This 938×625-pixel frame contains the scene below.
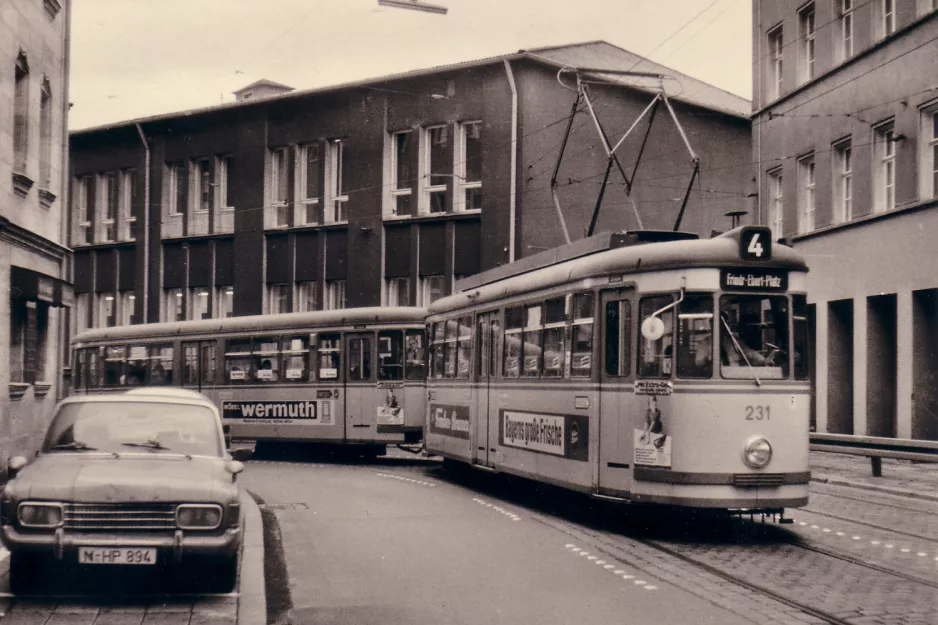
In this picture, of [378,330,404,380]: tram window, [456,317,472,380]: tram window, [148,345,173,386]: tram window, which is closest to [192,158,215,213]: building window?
[148,345,173,386]: tram window

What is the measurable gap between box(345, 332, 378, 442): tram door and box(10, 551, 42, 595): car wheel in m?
14.4

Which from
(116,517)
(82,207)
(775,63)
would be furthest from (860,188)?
(82,207)

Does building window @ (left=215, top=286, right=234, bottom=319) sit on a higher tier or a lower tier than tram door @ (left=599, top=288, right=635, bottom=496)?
higher

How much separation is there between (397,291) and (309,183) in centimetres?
510

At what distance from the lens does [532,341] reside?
51.0 ft

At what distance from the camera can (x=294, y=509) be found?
15141 mm

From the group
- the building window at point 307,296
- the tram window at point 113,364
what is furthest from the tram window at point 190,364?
the building window at point 307,296

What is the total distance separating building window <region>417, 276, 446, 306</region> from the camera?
113 feet

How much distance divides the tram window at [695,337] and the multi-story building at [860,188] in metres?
12.4

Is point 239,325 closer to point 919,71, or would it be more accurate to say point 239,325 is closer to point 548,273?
point 548,273

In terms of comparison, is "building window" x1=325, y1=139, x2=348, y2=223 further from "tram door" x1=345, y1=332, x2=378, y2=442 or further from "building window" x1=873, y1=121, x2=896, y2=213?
"building window" x1=873, y1=121, x2=896, y2=213

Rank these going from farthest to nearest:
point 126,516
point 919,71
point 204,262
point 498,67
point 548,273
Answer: point 204,262 < point 498,67 < point 919,71 < point 548,273 < point 126,516

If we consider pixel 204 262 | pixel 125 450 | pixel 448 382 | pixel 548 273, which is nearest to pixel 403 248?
pixel 204 262

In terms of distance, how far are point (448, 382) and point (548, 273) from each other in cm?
493
